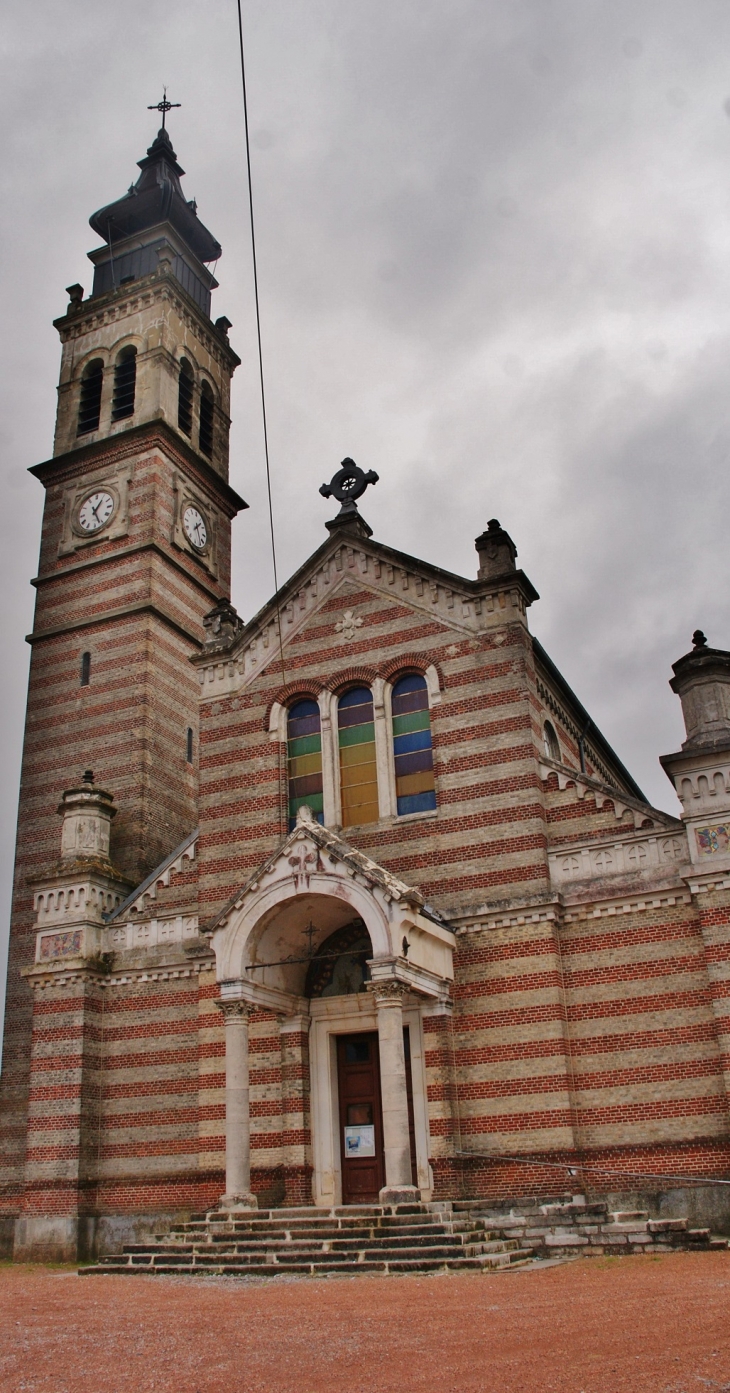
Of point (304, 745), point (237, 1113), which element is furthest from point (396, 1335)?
point (304, 745)

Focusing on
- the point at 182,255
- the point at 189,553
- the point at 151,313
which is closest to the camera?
the point at 189,553

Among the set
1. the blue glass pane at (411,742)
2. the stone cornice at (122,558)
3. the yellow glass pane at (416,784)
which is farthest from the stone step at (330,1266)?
the stone cornice at (122,558)

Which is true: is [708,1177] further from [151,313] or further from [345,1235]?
[151,313]

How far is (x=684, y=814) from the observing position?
18.6m

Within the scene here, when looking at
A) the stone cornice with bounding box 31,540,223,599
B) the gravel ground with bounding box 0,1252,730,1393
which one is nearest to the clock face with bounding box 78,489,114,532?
the stone cornice with bounding box 31,540,223,599

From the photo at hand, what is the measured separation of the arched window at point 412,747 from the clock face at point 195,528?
1213cm

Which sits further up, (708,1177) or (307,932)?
(307,932)

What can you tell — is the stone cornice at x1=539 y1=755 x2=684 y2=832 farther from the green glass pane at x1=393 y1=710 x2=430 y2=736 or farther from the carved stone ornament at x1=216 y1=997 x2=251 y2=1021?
Answer: the carved stone ornament at x1=216 y1=997 x2=251 y2=1021

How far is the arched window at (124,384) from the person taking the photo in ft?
108

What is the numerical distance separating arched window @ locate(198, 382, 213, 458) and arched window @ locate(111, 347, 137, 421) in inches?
104

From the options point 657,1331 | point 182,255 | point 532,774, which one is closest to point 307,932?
point 532,774

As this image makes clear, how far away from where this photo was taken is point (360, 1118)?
20.0m

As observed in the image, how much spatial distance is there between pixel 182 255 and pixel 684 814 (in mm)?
27608

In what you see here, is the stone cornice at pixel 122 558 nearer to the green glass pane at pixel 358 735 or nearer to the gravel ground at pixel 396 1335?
the green glass pane at pixel 358 735
